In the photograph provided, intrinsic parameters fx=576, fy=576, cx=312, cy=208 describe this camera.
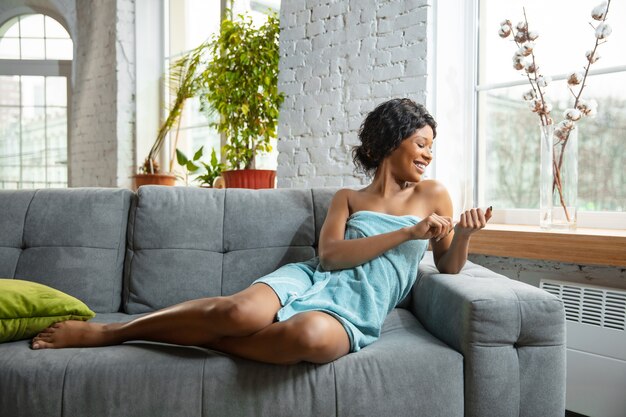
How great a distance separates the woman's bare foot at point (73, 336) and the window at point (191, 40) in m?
2.94

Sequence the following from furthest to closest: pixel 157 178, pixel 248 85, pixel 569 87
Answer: pixel 157 178, pixel 248 85, pixel 569 87

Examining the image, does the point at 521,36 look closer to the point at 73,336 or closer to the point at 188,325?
the point at 188,325

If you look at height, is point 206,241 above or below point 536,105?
below

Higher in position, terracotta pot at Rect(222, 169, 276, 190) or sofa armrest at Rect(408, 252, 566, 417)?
terracotta pot at Rect(222, 169, 276, 190)

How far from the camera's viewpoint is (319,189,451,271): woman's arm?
161 cm

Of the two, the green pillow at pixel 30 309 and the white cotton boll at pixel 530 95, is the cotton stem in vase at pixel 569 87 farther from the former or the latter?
the green pillow at pixel 30 309

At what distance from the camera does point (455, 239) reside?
172 cm

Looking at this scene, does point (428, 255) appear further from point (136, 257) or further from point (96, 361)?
point (96, 361)

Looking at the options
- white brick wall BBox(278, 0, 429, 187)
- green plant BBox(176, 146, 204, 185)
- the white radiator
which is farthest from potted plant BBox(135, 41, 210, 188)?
the white radiator

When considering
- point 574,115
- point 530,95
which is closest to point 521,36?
point 530,95

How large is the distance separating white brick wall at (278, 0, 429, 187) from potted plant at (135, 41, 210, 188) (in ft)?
3.44

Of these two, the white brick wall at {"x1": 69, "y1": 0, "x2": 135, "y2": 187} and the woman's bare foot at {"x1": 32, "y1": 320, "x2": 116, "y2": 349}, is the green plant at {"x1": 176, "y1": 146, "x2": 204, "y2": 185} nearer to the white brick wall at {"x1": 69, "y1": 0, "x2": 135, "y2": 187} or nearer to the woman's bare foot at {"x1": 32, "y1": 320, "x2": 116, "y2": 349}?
the white brick wall at {"x1": 69, "y1": 0, "x2": 135, "y2": 187}

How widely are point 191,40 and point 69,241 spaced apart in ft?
10.6

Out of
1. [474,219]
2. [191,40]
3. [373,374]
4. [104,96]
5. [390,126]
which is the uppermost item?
[191,40]
